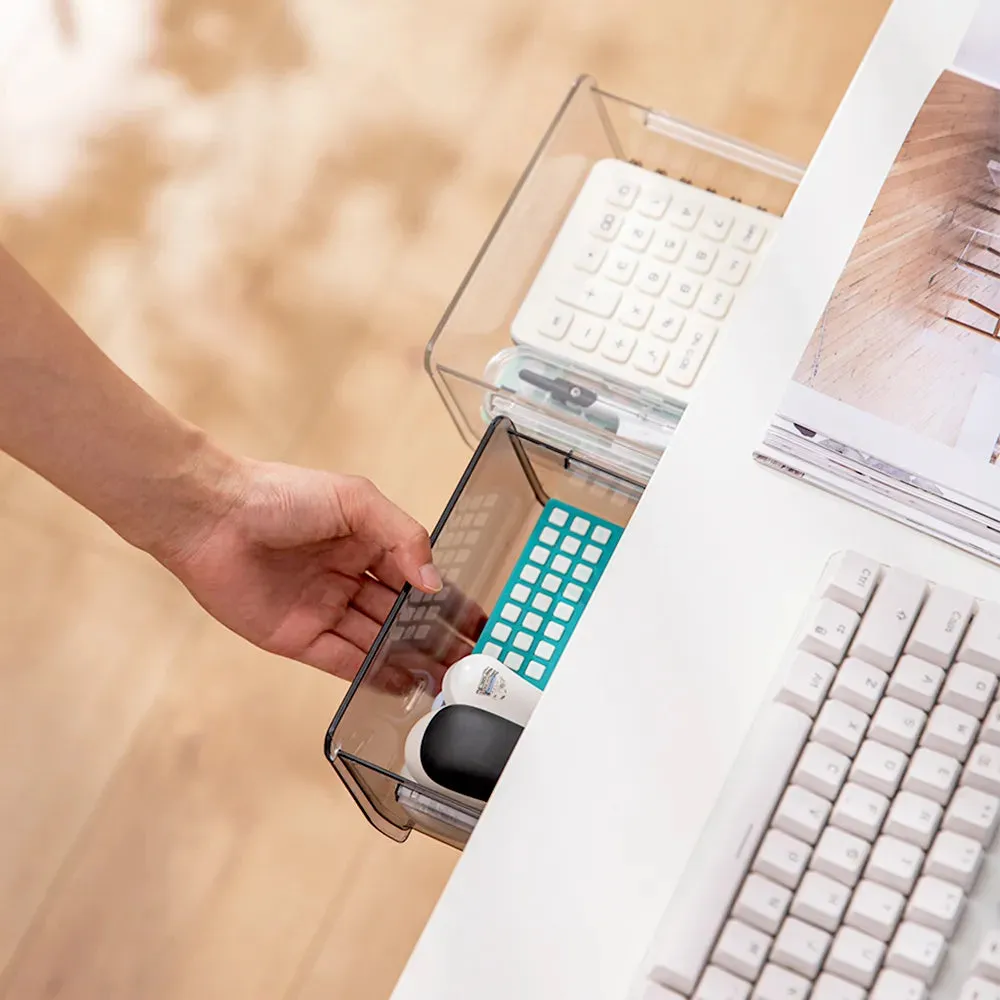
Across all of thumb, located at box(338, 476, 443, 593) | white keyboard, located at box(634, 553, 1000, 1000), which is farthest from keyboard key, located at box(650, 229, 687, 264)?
white keyboard, located at box(634, 553, 1000, 1000)

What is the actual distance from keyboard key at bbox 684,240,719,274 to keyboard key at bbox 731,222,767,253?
0.02 meters

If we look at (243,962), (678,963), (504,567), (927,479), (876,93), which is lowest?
(243,962)

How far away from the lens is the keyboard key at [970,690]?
0.60 meters

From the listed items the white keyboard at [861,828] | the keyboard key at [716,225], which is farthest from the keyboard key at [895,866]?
the keyboard key at [716,225]

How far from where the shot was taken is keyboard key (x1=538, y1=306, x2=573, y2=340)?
3.10ft

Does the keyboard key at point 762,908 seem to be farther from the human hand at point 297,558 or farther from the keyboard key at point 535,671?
the human hand at point 297,558

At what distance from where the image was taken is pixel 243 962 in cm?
119

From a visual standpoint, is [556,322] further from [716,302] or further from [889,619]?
[889,619]

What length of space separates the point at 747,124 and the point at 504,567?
33.4 inches

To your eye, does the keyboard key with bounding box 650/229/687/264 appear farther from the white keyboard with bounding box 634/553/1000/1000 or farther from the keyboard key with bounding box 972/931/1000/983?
the keyboard key with bounding box 972/931/1000/983

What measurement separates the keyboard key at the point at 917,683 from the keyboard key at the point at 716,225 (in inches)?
18.0

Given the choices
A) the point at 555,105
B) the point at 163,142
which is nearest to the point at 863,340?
the point at 555,105

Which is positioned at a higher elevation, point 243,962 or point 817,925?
point 817,925

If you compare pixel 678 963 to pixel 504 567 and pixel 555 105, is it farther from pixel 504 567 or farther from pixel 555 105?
pixel 555 105
